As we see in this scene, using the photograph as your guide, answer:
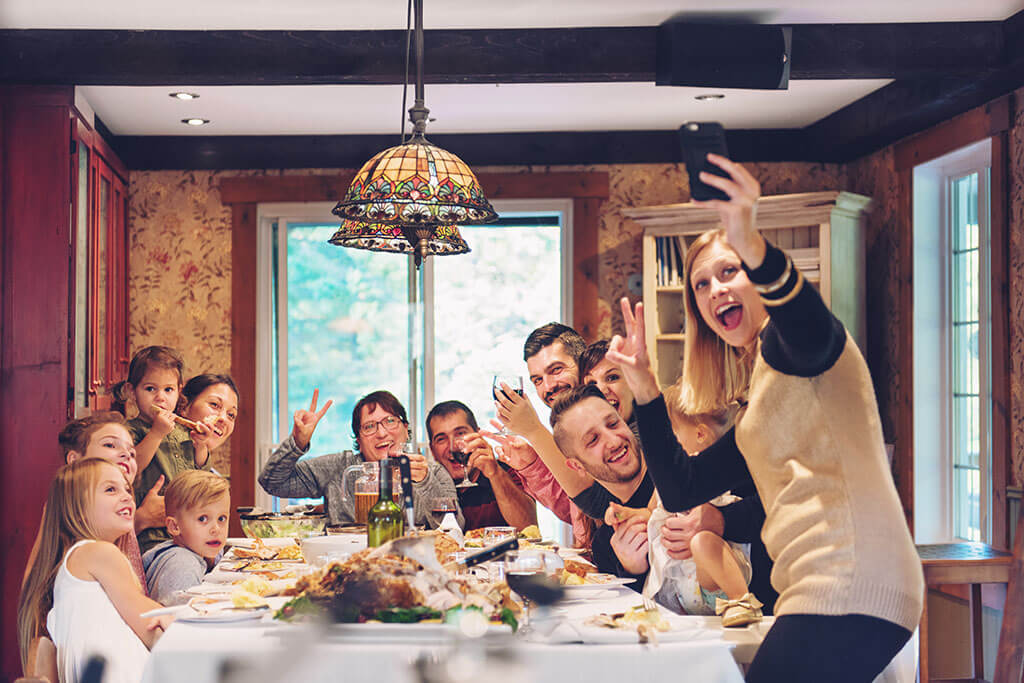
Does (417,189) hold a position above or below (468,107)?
below

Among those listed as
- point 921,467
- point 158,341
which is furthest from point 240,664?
point 158,341

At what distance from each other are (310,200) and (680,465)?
3.84 meters

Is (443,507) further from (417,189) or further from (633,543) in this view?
(417,189)

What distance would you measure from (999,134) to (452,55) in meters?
2.14

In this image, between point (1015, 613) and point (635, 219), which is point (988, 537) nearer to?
point (1015, 613)

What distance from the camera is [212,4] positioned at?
324 cm

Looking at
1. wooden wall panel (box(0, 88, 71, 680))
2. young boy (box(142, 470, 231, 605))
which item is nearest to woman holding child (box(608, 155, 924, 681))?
young boy (box(142, 470, 231, 605))

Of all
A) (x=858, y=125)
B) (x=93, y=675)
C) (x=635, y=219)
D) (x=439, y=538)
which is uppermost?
(x=858, y=125)

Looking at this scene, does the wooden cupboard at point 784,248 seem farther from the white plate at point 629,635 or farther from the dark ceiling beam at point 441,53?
the white plate at point 629,635

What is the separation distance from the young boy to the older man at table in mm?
1025

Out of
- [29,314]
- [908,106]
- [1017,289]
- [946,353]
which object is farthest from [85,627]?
[946,353]

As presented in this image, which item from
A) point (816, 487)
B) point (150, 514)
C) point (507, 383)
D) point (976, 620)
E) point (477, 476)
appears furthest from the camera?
point (477, 476)

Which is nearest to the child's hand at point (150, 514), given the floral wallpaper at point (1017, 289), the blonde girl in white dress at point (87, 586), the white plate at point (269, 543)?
the white plate at point (269, 543)

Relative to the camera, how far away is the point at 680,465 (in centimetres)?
179
